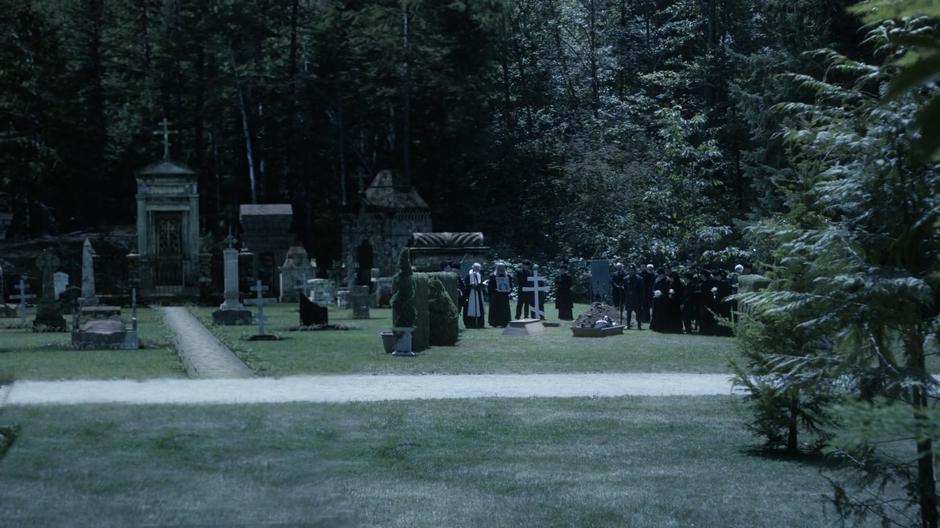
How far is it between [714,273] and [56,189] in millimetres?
37654

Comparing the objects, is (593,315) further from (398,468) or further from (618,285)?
(398,468)

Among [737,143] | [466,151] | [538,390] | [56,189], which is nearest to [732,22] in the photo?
[737,143]

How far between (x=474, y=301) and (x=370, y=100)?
25873mm

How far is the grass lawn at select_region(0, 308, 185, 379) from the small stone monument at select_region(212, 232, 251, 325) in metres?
3.52

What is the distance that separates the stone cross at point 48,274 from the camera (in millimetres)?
26952

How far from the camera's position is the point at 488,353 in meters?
21.0

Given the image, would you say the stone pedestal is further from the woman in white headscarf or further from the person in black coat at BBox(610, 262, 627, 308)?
the person in black coat at BBox(610, 262, 627, 308)

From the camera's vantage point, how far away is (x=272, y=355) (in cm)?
2014

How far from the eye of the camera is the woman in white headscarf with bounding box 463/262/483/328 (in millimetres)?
29373

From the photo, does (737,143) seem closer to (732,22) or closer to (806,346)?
(732,22)

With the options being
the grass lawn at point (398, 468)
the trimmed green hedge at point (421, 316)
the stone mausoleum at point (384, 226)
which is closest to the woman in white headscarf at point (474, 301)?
the trimmed green hedge at point (421, 316)

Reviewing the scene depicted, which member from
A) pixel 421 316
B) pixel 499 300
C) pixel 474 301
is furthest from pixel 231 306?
pixel 421 316

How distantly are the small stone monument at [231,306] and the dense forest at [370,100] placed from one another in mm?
19351

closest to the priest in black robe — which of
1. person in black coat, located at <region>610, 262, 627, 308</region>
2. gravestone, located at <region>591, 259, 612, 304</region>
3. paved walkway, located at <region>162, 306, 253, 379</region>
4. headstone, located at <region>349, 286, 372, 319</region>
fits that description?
person in black coat, located at <region>610, 262, 627, 308</region>
